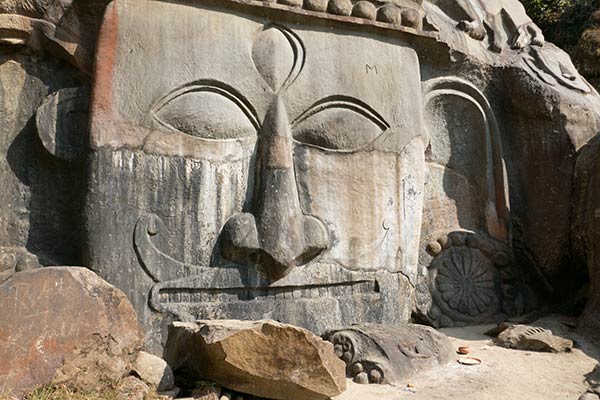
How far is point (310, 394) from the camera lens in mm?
3791

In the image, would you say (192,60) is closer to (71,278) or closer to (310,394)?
(71,278)

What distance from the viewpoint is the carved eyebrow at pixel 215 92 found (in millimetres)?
4789

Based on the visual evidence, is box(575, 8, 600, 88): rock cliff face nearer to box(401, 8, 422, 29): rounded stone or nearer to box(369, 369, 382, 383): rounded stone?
box(401, 8, 422, 29): rounded stone

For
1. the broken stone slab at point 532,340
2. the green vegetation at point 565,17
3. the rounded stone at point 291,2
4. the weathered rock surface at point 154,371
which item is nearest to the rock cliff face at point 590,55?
the green vegetation at point 565,17

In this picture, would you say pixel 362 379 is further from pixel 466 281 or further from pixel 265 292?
pixel 466 281

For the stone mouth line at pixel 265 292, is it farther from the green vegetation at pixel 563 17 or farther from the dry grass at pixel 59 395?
the green vegetation at pixel 563 17

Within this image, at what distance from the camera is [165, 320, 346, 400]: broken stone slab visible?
366 cm

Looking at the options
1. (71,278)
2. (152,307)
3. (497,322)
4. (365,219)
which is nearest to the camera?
(71,278)

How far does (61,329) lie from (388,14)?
3.28 meters

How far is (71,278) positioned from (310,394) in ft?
4.25

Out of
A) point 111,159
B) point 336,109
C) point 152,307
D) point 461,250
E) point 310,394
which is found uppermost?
point 336,109

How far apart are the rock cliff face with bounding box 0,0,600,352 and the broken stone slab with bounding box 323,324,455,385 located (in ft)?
1.13

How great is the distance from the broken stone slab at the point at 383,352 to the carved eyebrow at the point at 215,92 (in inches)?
58.9

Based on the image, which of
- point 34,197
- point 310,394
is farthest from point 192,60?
point 310,394
